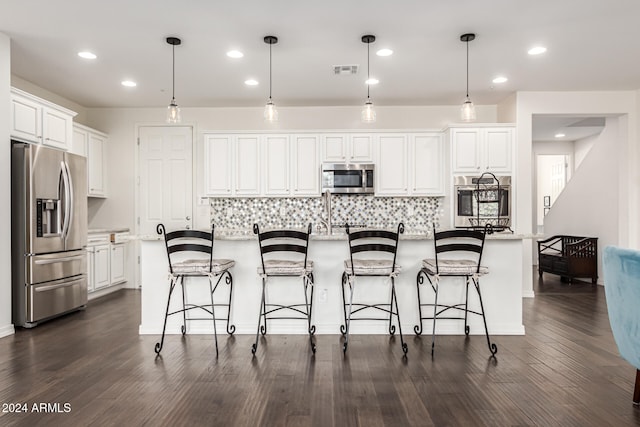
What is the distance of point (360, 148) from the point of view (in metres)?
5.66

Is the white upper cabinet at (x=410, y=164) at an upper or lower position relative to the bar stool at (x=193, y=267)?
upper

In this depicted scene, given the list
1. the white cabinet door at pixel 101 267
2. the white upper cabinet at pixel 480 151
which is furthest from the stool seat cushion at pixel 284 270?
the white cabinet door at pixel 101 267

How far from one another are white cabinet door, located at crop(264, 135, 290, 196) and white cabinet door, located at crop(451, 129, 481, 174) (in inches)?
92.3

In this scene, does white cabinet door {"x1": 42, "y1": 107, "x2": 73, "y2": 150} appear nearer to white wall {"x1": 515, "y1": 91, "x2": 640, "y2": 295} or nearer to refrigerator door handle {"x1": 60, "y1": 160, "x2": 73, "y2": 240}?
refrigerator door handle {"x1": 60, "y1": 160, "x2": 73, "y2": 240}

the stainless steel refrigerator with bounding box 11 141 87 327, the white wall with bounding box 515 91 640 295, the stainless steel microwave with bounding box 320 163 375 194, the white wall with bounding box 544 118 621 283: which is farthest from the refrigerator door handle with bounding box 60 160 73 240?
the white wall with bounding box 544 118 621 283

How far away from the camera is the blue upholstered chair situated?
202 cm

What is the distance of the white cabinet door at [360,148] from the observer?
5656mm

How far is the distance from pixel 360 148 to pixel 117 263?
397 cm

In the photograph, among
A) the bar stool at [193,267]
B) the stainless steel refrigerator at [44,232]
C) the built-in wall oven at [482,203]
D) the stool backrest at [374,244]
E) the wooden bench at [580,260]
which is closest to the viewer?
the stool backrest at [374,244]

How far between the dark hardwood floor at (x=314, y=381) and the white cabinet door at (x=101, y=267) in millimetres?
1558

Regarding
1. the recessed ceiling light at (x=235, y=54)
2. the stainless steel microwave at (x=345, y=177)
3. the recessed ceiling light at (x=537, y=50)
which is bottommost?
the stainless steel microwave at (x=345, y=177)

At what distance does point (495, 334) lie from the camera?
361cm

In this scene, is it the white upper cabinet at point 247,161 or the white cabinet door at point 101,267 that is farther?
the white upper cabinet at point 247,161

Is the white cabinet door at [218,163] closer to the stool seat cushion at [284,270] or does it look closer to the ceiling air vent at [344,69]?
the ceiling air vent at [344,69]
